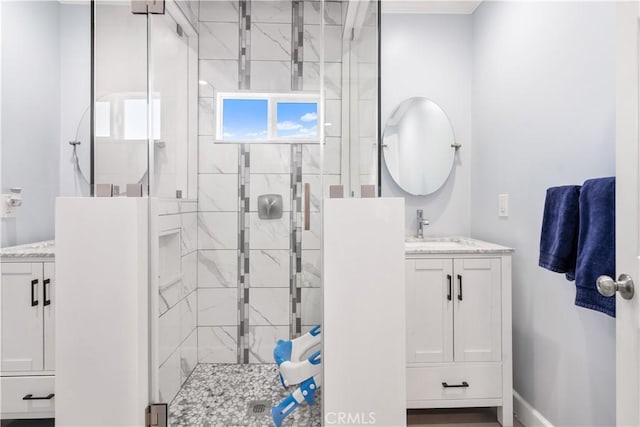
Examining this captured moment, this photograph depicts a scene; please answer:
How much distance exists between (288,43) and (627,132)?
1754 mm

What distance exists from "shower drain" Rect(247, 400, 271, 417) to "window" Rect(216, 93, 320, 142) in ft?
4.99

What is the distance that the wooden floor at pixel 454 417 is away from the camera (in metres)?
1.89

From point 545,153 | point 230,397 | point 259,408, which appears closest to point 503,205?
point 545,153

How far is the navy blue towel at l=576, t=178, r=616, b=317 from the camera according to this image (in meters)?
1.22

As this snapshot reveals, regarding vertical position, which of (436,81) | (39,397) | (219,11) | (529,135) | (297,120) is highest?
(219,11)

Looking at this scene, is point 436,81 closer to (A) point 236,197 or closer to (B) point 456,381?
(A) point 236,197

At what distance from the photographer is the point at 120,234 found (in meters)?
1.33

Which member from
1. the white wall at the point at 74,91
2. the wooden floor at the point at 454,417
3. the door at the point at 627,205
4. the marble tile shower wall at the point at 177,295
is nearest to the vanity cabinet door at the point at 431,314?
the wooden floor at the point at 454,417

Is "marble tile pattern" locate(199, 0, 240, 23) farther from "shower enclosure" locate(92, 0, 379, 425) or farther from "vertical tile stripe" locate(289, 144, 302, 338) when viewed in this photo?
"vertical tile stripe" locate(289, 144, 302, 338)

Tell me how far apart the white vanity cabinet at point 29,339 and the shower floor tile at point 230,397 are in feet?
1.91

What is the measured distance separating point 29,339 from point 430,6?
276 cm

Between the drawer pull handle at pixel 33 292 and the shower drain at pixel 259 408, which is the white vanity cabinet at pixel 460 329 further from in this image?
the drawer pull handle at pixel 33 292

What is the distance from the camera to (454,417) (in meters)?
1.96

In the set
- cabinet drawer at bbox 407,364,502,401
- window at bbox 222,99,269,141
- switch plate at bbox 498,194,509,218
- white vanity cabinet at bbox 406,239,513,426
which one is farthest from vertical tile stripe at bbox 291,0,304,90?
cabinet drawer at bbox 407,364,502,401
